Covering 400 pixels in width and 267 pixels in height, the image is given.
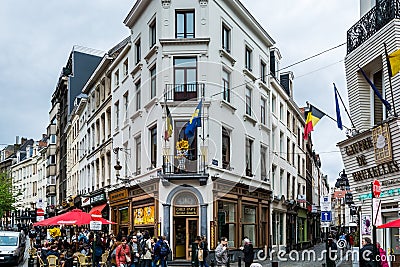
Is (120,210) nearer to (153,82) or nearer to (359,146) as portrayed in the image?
(153,82)

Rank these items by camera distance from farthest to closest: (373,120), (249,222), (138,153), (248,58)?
(248,58)
(249,222)
(138,153)
(373,120)

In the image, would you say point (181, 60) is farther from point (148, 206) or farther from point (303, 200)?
point (303, 200)

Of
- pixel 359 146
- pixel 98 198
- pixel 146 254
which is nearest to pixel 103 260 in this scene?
pixel 146 254

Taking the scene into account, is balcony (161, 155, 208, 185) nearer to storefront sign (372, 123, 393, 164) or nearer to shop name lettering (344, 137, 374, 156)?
shop name lettering (344, 137, 374, 156)

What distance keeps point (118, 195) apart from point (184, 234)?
28.5 ft

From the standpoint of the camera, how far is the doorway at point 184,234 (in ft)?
91.8

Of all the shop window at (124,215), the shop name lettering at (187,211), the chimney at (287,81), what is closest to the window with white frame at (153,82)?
the shop name lettering at (187,211)

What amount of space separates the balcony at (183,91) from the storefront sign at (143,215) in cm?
554

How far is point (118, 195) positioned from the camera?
3572 cm

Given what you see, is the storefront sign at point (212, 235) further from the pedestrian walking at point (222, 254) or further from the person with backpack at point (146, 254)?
the pedestrian walking at point (222, 254)

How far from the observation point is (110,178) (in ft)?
127

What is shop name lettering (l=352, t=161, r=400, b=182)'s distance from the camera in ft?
59.4

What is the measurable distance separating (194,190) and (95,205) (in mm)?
17237

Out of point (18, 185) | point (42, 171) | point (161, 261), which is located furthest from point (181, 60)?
point (18, 185)
